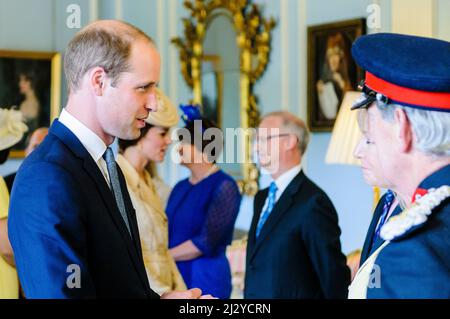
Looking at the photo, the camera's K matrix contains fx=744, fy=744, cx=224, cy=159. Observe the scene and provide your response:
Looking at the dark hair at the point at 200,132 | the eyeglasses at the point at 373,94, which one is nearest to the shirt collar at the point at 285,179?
the dark hair at the point at 200,132

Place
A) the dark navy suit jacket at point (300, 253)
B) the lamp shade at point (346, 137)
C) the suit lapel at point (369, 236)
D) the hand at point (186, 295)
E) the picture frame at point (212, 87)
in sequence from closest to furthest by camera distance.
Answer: the suit lapel at point (369, 236)
the hand at point (186, 295)
the dark navy suit jacket at point (300, 253)
the lamp shade at point (346, 137)
the picture frame at point (212, 87)

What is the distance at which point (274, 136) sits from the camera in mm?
4473

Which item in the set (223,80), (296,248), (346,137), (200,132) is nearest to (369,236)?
(296,248)

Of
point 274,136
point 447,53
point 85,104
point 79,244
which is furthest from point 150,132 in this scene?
point 447,53

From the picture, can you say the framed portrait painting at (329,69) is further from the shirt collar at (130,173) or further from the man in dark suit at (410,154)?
the man in dark suit at (410,154)

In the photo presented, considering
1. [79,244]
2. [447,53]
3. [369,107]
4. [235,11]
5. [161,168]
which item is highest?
[235,11]

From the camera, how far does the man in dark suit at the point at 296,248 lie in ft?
12.8

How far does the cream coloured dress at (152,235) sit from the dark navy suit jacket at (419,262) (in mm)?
2073

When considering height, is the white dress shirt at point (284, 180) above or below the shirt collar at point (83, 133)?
below

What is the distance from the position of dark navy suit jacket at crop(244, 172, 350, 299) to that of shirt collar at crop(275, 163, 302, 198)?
144 mm

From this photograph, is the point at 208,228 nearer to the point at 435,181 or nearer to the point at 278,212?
the point at 278,212

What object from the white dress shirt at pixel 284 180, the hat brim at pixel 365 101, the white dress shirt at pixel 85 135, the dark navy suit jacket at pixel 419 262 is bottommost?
the white dress shirt at pixel 284 180
